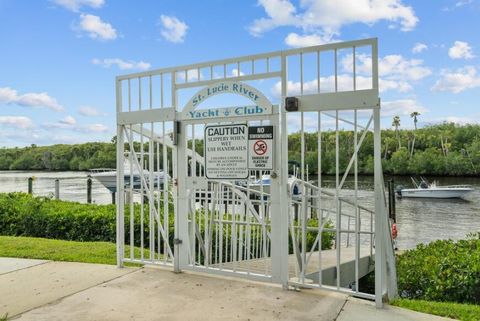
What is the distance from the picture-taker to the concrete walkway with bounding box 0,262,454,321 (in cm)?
371

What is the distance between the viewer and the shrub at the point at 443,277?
473 centimetres

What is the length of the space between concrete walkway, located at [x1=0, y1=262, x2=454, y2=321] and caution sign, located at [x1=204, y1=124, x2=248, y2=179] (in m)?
Result: 1.20

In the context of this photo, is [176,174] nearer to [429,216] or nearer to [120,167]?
[120,167]

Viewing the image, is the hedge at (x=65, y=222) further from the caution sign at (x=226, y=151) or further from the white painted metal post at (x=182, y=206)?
the caution sign at (x=226, y=151)

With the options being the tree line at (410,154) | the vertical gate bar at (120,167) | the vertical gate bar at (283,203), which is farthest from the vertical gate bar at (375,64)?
the tree line at (410,154)

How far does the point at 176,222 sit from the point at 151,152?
93 cm

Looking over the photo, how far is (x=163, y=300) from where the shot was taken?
13.4 feet

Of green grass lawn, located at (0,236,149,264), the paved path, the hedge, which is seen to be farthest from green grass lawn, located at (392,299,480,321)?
the paved path

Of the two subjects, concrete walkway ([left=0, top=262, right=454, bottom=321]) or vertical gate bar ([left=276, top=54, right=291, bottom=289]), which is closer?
concrete walkway ([left=0, top=262, right=454, bottom=321])

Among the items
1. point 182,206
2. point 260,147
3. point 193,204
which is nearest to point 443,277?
point 260,147

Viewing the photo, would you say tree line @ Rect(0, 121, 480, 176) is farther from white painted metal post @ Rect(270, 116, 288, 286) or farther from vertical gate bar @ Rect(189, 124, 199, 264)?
white painted metal post @ Rect(270, 116, 288, 286)

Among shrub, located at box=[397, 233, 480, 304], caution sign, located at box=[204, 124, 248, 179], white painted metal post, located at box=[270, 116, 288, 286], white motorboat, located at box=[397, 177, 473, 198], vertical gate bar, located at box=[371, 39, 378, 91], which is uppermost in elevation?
vertical gate bar, located at box=[371, 39, 378, 91]

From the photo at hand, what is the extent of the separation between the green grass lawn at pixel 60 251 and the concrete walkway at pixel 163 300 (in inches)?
30.4

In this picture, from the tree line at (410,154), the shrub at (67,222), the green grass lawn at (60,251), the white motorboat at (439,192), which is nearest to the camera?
the green grass lawn at (60,251)
